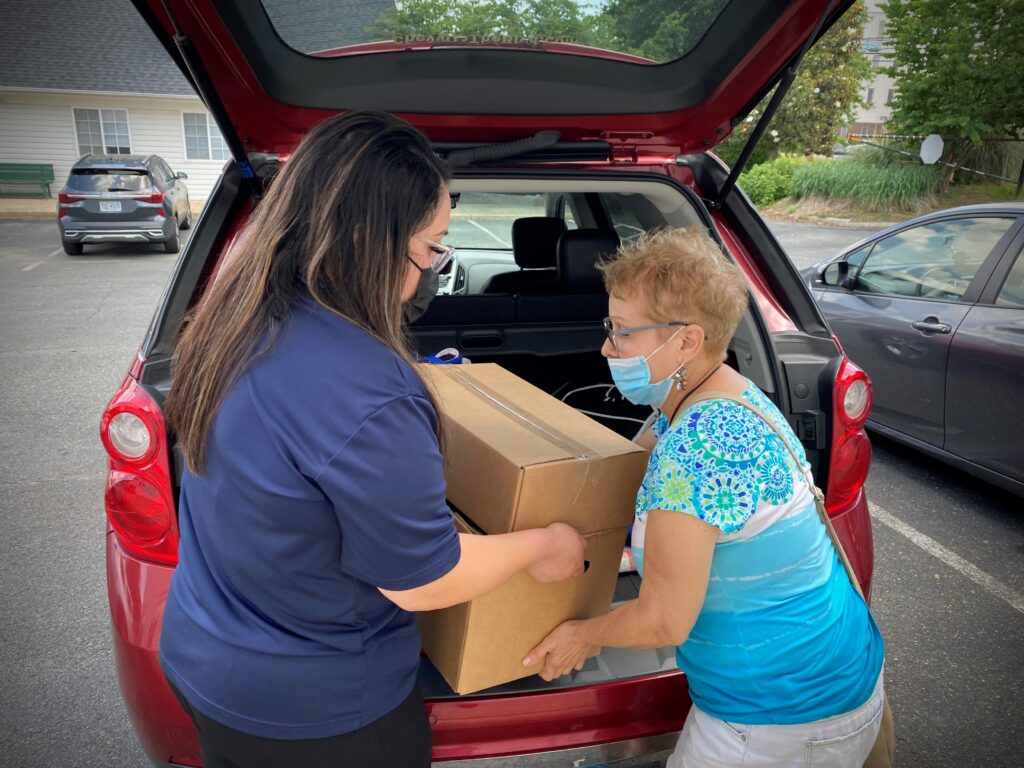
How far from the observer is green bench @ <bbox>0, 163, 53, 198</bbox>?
2233 centimetres

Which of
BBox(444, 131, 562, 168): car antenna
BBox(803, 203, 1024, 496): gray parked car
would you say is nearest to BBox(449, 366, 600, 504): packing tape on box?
BBox(444, 131, 562, 168): car antenna

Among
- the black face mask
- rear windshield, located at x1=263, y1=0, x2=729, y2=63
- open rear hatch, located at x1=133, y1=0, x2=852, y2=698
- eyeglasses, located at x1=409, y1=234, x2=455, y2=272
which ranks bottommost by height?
the black face mask

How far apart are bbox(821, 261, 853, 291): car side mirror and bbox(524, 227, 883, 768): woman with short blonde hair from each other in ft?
11.9

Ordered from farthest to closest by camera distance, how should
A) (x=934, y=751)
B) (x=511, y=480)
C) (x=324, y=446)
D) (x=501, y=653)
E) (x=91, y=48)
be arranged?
(x=91, y=48), (x=934, y=751), (x=501, y=653), (x=511, y=480), (x=324, y=446)

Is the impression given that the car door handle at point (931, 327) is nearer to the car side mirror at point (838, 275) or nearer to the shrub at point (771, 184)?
the car side mirror at point (838, 275)

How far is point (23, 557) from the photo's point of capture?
11.4 feet

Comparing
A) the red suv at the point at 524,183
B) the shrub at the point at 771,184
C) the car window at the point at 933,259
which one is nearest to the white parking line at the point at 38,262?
the red suv at the point at 524,183

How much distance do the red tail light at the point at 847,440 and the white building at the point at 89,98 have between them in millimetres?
23087

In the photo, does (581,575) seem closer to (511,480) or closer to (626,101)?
(511,480)

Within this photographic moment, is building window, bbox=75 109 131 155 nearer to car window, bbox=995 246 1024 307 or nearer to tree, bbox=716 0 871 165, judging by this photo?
tree, bbox=716 0 871 165

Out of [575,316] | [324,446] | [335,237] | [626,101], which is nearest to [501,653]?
[324,446]

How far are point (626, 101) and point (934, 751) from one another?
2175mm

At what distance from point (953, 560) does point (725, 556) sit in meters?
2.81

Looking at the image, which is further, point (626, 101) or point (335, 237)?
point (626, 101)
